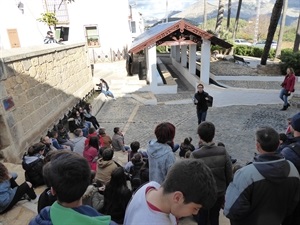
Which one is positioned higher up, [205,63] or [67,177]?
[67,177]

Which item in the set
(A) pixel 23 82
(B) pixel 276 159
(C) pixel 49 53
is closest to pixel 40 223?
(B) pixel 276 159

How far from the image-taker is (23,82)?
21.9 ft

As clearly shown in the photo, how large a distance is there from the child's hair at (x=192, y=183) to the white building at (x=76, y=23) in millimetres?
20141

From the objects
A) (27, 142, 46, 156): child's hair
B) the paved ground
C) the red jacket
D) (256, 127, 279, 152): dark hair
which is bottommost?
the paved ground

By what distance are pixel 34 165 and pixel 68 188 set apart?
3106mm

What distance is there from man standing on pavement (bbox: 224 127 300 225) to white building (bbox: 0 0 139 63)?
64.3ft

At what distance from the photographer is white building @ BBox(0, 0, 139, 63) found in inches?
782

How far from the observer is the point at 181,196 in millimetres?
1225

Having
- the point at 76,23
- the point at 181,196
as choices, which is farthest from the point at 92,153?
the point at 76,23

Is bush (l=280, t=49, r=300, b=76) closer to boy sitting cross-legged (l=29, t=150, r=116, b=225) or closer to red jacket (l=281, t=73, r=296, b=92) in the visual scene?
Answer: red jacket (l=281, t=73, r=296, b=92)

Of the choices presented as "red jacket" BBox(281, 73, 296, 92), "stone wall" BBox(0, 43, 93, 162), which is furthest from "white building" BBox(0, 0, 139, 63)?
"red jacket" BBox(281, 73, 296, 92)

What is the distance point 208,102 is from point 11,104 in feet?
18.5

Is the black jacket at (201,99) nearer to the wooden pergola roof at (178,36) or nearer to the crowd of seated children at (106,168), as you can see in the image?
the crowd of seated children at (106,168)

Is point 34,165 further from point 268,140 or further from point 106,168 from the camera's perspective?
point 268,140
